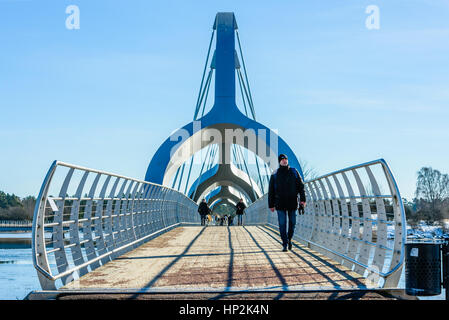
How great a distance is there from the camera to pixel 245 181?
50594mm

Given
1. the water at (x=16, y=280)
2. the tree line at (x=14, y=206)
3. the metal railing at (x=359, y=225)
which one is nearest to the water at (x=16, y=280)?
the water at (x=16, y=280)

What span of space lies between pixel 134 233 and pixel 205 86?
1976 cm

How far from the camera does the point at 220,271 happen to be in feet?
25.4

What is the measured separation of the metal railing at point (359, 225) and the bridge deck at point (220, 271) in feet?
0.78

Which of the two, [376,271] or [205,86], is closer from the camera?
[376,271]

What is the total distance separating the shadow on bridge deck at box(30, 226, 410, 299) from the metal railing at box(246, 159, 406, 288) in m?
0.24

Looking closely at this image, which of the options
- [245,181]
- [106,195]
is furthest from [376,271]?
[245,181]

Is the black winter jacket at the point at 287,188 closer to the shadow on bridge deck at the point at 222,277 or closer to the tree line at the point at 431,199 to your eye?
the shadow on bridge deck at the point at 222,277

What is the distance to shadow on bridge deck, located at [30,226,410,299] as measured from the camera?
580cm

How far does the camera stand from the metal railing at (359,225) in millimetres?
6355

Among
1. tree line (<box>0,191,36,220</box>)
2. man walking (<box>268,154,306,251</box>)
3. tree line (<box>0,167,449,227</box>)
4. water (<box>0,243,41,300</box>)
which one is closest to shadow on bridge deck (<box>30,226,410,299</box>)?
man walking (<box>268,154,306,251</box>)

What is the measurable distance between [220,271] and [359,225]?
2.13m
